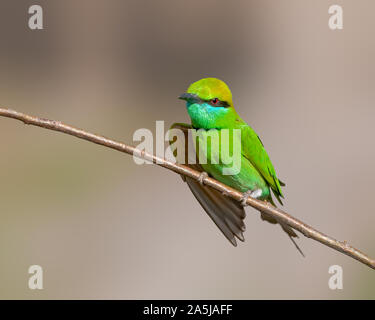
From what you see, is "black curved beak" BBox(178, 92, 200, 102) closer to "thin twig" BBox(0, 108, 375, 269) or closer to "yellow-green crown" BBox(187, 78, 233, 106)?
"yellow-green crown" BBox(187, 78, 233, 106)

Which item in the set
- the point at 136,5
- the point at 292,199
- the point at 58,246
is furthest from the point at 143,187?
the point at 136,5

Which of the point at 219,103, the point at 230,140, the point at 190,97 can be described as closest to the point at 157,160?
the point at 190,97

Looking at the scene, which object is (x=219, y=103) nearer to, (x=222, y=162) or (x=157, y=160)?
(x=222, y=162)

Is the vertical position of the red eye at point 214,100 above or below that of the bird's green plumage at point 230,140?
above

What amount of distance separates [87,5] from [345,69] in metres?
2.52

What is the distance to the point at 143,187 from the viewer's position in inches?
199

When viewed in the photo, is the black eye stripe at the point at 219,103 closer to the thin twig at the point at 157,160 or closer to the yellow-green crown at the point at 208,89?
the yellow-green crown at the point at 208,89

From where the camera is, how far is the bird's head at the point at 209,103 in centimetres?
231

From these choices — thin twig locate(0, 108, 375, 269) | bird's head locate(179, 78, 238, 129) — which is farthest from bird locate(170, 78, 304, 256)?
thin twig locate(0, 108, 375, 269)

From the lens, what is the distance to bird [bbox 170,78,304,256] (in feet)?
7.72

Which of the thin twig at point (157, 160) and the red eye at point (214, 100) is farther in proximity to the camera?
the red eye at point (214, 100)

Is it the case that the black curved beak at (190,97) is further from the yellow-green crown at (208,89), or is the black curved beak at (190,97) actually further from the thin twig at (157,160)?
the thin twig at (157,160)

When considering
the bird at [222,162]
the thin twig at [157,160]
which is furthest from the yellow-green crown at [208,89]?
the thin twig at [157,160]

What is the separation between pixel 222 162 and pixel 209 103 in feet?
0.89
